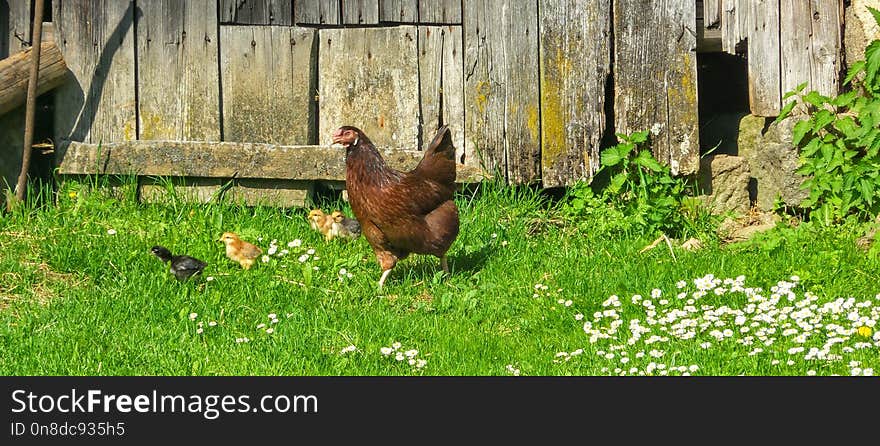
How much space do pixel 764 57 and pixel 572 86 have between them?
1.26m

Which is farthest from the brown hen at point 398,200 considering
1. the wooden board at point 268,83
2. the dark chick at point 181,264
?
the wooden board at point 268,83

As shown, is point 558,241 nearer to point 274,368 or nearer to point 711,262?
point 711,262

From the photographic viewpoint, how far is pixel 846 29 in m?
7.48

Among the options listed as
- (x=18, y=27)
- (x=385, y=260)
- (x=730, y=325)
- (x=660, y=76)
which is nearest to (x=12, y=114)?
(x=18, y=27)

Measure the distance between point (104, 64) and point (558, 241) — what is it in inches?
125

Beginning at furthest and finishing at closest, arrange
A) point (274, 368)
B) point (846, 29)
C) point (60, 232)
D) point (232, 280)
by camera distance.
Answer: point (846, 29) < point (60, 232) < point (232, 280) < point (274, 368)

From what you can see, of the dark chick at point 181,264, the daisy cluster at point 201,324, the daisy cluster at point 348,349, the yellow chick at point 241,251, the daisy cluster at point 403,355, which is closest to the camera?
the daisy cluster at point 403,355

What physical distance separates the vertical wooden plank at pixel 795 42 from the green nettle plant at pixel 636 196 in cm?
96

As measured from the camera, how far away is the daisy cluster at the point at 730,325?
5211mm

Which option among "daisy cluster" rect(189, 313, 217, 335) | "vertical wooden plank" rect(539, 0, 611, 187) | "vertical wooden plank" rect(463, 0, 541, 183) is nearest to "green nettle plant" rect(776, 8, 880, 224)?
"vertical wooden plank" rect(539, 0, 611, 187)

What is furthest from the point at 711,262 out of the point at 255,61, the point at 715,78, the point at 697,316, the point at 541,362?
the point at 255,61

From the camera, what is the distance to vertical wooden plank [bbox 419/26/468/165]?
750 centimetres

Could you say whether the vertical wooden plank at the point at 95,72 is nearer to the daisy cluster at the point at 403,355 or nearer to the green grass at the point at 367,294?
the green grass at the point at 367,294

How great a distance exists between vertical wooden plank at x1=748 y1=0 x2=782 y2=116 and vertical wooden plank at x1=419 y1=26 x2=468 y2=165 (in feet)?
6.20
